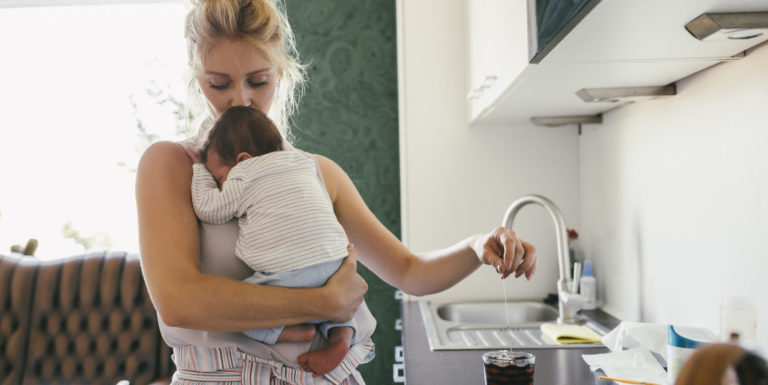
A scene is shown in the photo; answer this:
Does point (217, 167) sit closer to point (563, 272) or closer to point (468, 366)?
point (468, 366)

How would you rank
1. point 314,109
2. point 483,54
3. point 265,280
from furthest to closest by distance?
point 314,109, point 483,54, point 265,280

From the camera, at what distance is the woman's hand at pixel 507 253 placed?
104 centimetres

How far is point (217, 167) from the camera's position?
42.8 inches

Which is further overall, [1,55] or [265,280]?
[1,55]

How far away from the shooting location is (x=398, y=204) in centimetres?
279

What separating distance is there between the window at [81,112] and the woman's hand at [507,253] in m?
2.27

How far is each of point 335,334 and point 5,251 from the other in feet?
8.65

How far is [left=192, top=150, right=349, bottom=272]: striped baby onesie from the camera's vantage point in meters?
0.99

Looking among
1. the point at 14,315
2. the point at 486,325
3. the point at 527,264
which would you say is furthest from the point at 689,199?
the point at 14,315

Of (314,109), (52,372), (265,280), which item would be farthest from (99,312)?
(265,280)

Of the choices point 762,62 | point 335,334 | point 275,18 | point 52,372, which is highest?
point 275,18

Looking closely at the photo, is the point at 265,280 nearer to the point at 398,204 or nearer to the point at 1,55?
the point at 398,204

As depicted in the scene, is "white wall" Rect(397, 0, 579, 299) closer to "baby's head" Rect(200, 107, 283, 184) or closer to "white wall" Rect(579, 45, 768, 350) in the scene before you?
"white wall" Rect(579, 45, 768, 350)

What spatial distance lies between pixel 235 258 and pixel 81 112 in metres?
2.42
